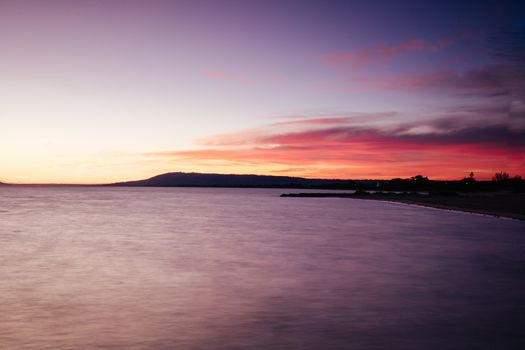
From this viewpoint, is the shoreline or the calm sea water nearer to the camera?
the calm sea water

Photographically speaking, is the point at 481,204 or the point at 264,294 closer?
the point at 264,294

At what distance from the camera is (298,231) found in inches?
1657

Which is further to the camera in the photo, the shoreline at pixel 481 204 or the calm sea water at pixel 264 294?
the shoreline at pixel 481 204

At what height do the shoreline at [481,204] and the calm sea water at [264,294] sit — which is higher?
the shoreline at [481,204]

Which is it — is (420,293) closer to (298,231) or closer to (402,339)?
(402,339)

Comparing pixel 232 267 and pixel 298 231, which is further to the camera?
pixel 298 231

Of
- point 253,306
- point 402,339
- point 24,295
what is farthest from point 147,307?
point 402,339

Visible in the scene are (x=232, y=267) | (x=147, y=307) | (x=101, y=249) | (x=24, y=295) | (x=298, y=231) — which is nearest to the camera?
(x=147, y=307)

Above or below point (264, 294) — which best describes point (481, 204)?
above

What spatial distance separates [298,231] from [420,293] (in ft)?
84.3

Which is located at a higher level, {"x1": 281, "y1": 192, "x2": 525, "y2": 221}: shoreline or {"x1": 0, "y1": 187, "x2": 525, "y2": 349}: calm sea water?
{"x1": 281, "y1": 192, "x2": 525, "y2": 221}: shoreline

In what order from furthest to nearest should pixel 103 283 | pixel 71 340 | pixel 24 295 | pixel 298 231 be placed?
1. pixel 298 231
2. pixel 103 283
3. pixel 24 295
4. pixel 71 340

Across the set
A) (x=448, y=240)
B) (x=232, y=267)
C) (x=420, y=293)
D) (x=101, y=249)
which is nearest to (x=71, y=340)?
(x=420, y=293)

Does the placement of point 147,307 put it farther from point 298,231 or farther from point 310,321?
point 298,231
